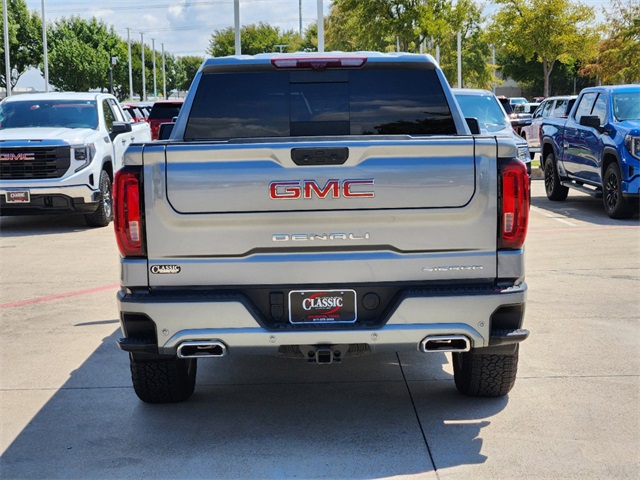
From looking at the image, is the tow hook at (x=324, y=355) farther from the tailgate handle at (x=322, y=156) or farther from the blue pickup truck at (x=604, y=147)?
the blue pickup truck at (x=604, y=147)

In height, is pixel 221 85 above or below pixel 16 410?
above

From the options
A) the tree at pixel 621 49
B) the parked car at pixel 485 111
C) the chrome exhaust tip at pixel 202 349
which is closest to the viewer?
the chrome exhaust tip at pixel 202 349

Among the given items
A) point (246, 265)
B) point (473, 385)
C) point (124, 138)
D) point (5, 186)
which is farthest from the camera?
point (124, 138)

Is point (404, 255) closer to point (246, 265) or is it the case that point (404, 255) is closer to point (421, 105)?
point (246, 265)

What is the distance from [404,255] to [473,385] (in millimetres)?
1294

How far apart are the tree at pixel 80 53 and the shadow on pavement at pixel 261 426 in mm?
89134

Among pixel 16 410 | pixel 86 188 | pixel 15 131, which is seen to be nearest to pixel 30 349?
pixel 16 410

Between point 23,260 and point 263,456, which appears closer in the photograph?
point 263,456

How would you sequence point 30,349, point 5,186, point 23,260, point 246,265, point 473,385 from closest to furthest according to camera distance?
point 246,265
point 473,385
point 30,349
point 23,260
point 5,186

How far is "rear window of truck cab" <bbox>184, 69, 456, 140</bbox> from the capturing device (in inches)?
243

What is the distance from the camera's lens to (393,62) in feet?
20.2

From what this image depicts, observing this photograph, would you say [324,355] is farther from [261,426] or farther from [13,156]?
[13,156]

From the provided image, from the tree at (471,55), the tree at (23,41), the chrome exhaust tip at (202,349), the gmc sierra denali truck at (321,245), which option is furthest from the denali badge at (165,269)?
the tree at (23,41)

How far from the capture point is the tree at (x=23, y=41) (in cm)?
8194
